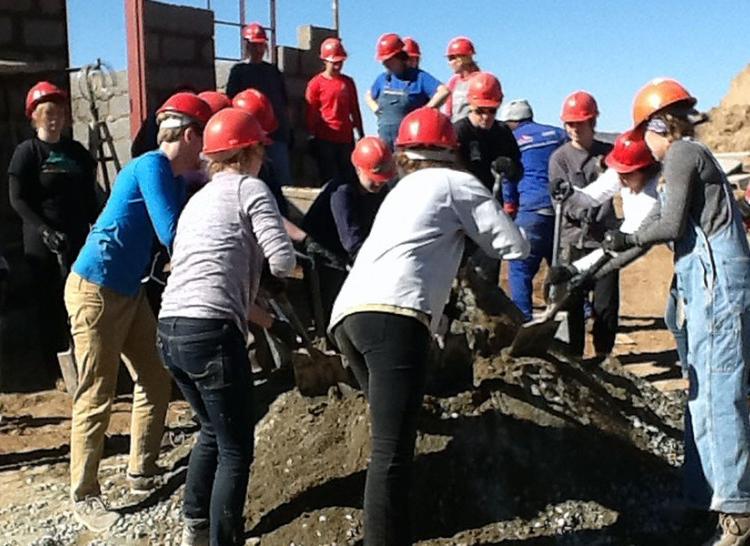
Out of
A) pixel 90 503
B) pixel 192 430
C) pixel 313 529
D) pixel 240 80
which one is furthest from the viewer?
pixel 240 80

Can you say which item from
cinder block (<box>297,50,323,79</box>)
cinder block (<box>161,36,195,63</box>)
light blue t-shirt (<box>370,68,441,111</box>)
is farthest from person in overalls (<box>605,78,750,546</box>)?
cinder block (<box>297,50,323,79</box>)

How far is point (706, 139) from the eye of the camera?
84.5 feet

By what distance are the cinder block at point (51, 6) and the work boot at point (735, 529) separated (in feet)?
19.2

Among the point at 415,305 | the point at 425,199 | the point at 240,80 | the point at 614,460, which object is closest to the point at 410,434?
the point at 415,305

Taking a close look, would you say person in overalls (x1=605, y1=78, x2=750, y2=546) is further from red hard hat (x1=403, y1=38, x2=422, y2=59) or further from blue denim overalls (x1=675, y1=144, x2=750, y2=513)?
red hard hat (x1=403, y1=38, x2=422, y2=59)

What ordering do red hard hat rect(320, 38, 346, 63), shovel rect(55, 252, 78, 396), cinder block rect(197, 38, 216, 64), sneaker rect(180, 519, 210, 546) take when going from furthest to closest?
cinder block rect(197, 38, 216, 64) → red hard hat rect(320, 38, 346, 63) → shovel rect(55, 252, 78, 396) → sneaker rect(180, 519, 210, 546)

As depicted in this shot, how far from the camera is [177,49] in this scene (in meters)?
9.66

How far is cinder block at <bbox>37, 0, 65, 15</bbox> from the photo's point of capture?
7946mm

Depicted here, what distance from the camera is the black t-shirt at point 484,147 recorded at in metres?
6.77

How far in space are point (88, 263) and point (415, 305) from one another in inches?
60.5

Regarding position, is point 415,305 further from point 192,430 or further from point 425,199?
point 192,430

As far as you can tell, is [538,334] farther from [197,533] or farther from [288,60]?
[288,60]

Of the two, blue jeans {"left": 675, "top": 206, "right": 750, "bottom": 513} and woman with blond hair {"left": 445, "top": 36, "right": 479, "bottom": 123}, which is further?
woman with blond hair {"left": 445, "top": 36, "right": 479, "bottom": 123}

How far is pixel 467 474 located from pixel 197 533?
115cm
